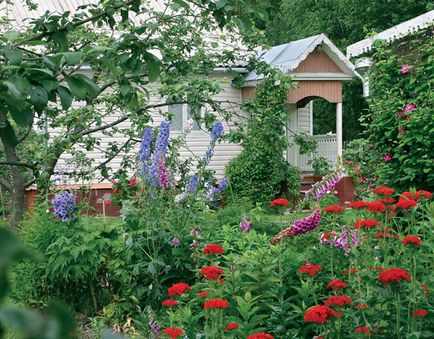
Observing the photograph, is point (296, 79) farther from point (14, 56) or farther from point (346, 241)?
point (14, 56)

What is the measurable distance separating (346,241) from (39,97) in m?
3.13

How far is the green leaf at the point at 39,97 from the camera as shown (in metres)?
2.03

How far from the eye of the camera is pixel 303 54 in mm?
17125

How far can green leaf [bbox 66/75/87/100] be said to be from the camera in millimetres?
2051

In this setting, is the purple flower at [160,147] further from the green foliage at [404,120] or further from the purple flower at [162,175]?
the green foliage at [404,120]

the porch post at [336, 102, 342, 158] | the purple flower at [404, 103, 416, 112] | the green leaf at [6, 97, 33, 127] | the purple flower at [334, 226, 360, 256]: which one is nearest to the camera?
the green leaf at [6, 97, 33, 127]

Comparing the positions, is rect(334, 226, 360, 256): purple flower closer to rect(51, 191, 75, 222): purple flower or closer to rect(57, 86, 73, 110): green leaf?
rect(51, 191, 75, 222): purple flower

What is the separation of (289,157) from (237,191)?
9.79 feet

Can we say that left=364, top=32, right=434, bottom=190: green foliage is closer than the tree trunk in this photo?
Yes

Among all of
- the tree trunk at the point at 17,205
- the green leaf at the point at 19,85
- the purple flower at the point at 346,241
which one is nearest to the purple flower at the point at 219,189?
the purple flower at the point at 346,241

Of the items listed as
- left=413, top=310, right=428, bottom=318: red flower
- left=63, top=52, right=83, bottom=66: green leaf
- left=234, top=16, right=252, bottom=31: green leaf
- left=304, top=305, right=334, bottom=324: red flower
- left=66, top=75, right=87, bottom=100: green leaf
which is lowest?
left=413, top=310, right=428, bottom=318: red flower

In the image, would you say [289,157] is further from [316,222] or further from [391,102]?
[316,222]

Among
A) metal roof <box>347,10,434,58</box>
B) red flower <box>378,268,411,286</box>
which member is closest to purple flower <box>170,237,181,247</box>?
red flower <box>378,268,411,286</box>

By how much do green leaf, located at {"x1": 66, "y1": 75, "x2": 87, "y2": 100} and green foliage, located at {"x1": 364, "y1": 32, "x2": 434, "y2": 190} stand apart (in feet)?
19.5
